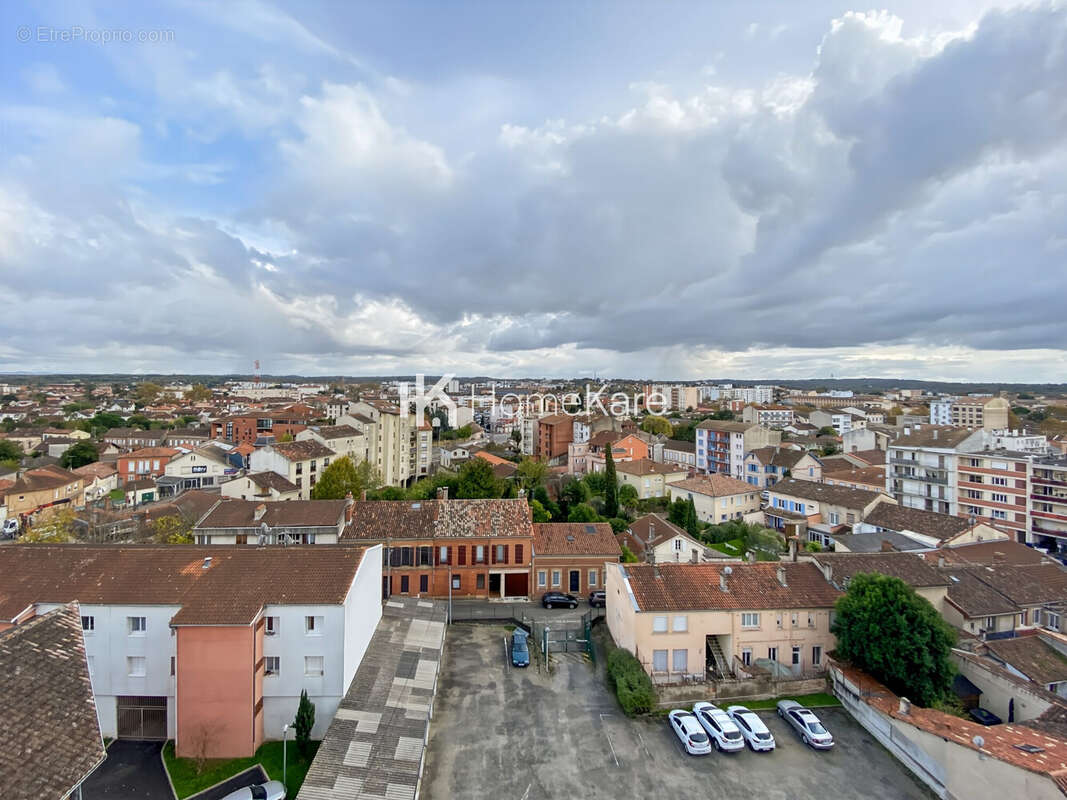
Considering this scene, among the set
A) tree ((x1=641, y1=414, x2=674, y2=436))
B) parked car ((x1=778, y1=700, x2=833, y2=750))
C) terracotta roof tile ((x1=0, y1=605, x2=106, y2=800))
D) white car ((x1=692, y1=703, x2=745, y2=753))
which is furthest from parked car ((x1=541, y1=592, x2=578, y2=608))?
tree ((x1=641, y1=414, x2=674, y2=436))

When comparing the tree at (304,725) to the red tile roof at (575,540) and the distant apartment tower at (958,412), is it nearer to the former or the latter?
the red tile roof at (575,540)

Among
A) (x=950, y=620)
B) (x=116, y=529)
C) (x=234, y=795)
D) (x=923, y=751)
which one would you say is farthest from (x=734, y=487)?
(x=116, y=529)

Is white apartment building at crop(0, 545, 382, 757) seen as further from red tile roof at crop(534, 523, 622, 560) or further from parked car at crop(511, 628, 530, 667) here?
red tile roof at crop(534, 523, 622, 560)

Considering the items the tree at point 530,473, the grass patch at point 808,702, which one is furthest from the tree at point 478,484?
the grass patch at point 808,702

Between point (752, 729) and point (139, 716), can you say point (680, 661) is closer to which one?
point (752, 729)

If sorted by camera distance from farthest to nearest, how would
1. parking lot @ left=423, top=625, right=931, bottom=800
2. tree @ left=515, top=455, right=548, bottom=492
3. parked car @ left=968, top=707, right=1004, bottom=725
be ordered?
tree @ left=515, top=455, right=548, bottom=492 < parked car @ left=968, top=707, right=1004, bottom=725 < parking lot @ left=423, top=625, right=931, bottom=800

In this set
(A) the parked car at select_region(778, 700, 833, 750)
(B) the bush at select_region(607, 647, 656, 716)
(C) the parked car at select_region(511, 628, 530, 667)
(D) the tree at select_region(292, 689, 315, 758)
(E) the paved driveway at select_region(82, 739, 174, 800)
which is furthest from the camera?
(C) the parked car at select_region(511, 628, 530, 667)

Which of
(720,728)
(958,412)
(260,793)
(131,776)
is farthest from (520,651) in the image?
(958,412)
